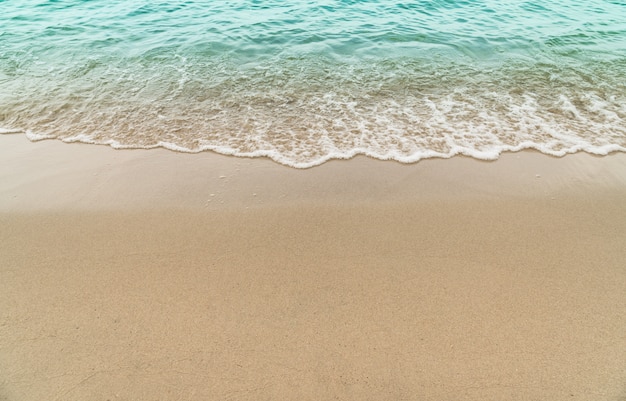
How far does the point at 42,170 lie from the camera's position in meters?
4.11

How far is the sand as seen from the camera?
222cm

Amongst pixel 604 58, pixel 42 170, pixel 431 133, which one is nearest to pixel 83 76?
pixel 42 170

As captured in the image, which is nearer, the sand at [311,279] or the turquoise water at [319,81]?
the sand at [311,279]

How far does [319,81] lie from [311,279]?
4623 mm

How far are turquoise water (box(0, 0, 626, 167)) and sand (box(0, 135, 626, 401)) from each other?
63cm

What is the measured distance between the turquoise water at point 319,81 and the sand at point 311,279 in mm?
634

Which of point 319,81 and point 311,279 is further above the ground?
point 319,81

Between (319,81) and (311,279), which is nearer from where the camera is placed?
(311,279)

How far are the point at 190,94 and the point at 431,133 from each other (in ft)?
13.8

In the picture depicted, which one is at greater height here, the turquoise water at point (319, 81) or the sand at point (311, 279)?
the turquoise water at point (319, 81)

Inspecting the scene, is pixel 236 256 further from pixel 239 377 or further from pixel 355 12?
pixel 355 12

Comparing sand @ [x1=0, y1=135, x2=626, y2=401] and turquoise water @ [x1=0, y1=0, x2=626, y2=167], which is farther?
turquoise water @ [x1=0, y1=0, x2=626, y2=167]

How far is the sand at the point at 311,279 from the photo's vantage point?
7.29ft

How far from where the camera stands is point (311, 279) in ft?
9.34
